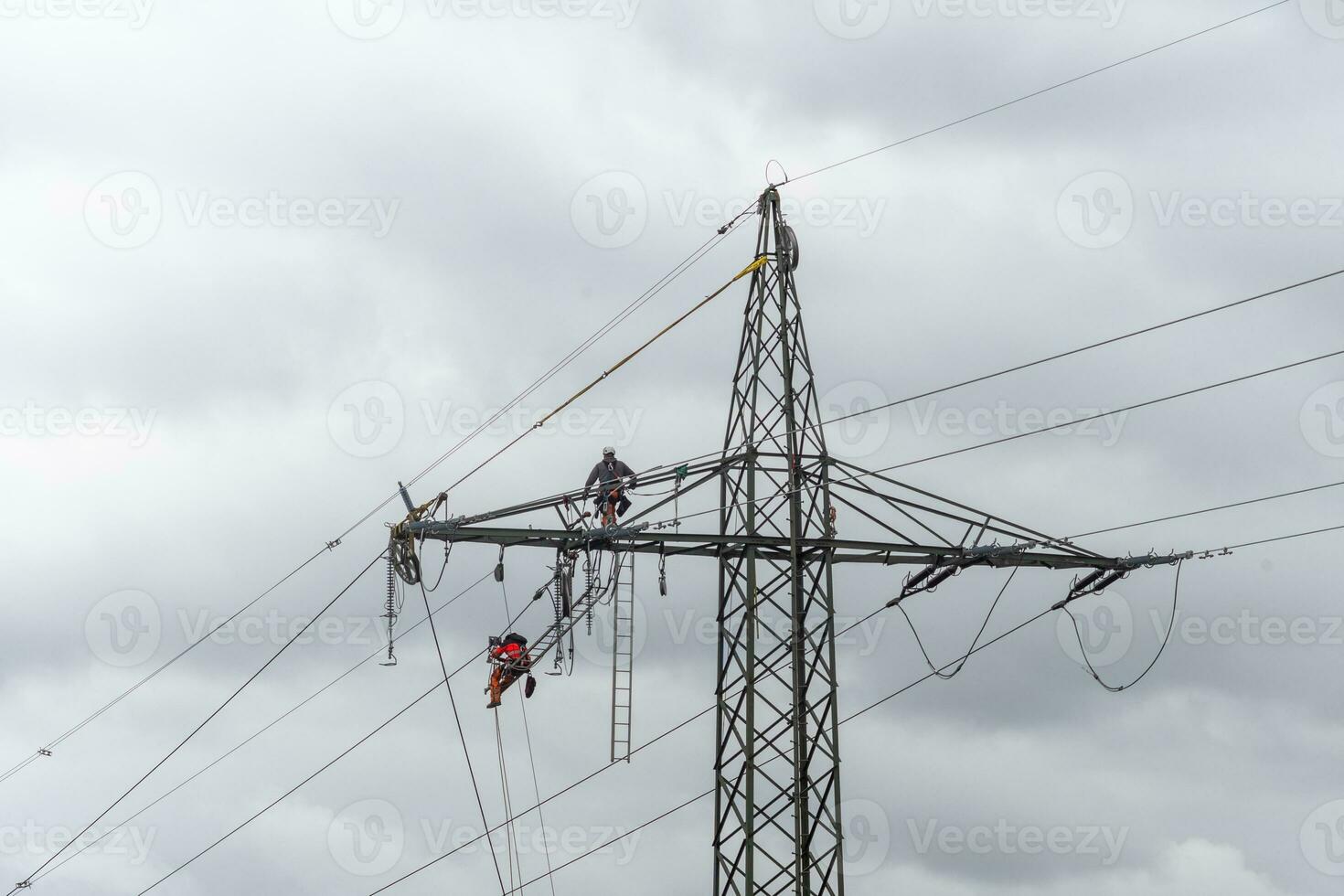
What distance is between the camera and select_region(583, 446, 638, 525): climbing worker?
28.5 meters

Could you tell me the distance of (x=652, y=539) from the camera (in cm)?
2769

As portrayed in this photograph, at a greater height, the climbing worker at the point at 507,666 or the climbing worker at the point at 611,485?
the climbing worker at the point at 611,485

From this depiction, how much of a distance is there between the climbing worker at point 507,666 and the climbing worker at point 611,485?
2897 millimetres

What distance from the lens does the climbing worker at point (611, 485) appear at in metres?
28.5

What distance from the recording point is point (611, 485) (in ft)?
93.7

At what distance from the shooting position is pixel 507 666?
29641 mm

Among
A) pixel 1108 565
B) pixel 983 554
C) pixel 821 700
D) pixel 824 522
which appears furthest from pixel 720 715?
pixel 1108 565

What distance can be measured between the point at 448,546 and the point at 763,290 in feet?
22.4

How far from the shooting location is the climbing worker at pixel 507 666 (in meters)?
29.6

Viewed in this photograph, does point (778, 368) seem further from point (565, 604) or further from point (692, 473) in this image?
point (565, 604)

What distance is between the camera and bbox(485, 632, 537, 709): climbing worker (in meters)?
29.6

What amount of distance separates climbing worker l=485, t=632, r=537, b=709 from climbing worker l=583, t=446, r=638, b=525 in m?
2.90

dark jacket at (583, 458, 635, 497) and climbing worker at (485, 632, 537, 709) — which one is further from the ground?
dark jacket at (583, 458, 635, 497)

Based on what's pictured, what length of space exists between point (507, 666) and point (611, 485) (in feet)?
12.1
